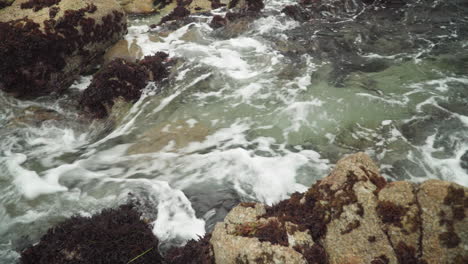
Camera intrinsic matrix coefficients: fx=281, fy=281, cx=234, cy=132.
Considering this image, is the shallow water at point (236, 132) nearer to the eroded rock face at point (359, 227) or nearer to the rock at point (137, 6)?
the eroded rock face at point (359, 227)

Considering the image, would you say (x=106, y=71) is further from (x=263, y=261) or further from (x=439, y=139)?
(x=439, y=139)

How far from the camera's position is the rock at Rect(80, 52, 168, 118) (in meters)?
9.80

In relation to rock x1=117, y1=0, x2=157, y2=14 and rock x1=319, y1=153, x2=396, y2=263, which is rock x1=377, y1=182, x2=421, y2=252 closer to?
rock x1=319, y1=153, x2=396, y2=263

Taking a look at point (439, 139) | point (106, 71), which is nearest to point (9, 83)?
point (106, 71)

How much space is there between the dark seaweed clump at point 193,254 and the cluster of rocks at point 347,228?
19 millimetres

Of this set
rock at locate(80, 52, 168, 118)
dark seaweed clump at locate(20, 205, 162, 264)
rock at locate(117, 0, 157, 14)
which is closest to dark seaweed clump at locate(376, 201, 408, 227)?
dark seaweed clump at locate(20, 205, 162, 264)

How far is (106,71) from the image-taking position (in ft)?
34.3

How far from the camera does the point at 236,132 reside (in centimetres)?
897

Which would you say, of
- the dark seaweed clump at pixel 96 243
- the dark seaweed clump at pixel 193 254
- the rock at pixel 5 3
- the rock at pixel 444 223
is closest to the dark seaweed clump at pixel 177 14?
the rock at pixel 5 3

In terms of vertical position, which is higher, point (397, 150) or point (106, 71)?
point (106, 71)

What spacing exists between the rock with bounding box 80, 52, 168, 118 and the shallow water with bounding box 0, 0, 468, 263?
420 mm

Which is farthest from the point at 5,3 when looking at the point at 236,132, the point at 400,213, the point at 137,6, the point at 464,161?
the point at 464,161

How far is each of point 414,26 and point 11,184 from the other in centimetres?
1798

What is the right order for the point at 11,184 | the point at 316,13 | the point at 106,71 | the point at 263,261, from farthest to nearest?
the point at 316,13 < the point at 106,71 < the point at 11,184 < the point at 263,261
